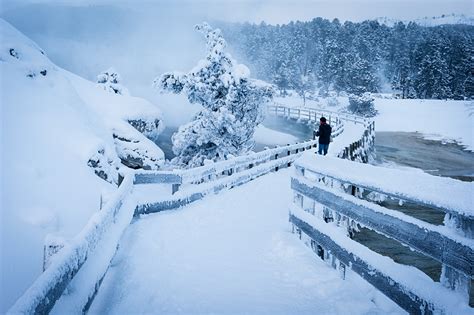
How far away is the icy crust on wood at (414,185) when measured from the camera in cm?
274

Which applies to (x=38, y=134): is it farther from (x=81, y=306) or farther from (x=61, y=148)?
(x=81, y=306)

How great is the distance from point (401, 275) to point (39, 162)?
7805mm

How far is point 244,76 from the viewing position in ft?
59.9

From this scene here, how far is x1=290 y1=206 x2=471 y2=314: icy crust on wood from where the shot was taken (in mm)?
2654

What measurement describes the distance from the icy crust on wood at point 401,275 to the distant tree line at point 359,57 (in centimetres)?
6714

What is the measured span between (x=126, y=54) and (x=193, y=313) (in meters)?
120

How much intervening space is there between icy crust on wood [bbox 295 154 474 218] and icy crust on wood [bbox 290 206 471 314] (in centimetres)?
63

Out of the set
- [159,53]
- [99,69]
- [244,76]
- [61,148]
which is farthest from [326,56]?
[61,148]

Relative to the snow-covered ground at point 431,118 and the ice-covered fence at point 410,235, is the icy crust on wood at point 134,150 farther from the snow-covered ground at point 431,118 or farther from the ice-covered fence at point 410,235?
the snow-covered ground at point 431,118

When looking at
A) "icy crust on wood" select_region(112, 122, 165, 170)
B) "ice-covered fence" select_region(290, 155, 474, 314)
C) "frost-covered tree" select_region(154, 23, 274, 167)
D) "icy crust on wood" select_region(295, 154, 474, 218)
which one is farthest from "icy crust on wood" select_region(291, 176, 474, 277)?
"frost-covered tree" select_region(154, 23, 274, 167)

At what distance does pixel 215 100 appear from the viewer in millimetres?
18672

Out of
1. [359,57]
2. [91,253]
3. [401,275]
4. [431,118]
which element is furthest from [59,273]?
[359,57]

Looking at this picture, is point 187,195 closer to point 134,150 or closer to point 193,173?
point 193,173

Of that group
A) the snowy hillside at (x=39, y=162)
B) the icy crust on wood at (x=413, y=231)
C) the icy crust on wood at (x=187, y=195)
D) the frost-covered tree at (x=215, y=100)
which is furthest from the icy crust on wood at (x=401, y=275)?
the frost-covered tree at (x=215, y=100)
